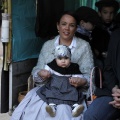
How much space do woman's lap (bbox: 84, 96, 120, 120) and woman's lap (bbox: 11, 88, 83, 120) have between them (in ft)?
1.38

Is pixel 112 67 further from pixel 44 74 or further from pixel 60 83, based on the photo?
pixel 44 74

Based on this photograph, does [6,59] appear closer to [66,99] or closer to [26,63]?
[26,63]

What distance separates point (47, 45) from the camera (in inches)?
159

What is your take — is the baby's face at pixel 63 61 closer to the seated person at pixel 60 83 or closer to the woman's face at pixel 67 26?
the seated person at pixel 60 83

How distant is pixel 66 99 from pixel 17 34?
1.04 m

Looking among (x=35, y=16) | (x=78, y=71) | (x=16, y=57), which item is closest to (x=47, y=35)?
(x=35, y=16)

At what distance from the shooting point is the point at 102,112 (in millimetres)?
3057

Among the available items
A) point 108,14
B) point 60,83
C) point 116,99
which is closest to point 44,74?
point 60,83

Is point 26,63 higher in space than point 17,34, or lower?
lower

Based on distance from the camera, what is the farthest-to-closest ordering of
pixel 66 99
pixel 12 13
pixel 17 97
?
1. pixel 17 97
2. pixel 12 13
3. pixel 66 99

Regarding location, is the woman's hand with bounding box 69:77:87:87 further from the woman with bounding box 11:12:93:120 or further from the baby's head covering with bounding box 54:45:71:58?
the baby's head covering with bounding box 54:45:71:58

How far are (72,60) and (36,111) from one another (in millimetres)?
739

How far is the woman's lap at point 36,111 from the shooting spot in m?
3.49

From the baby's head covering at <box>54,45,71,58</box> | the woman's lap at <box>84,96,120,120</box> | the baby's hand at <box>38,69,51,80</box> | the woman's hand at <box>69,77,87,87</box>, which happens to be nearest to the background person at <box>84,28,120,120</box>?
the woman's lap at <box>84,96,120,120</box>
